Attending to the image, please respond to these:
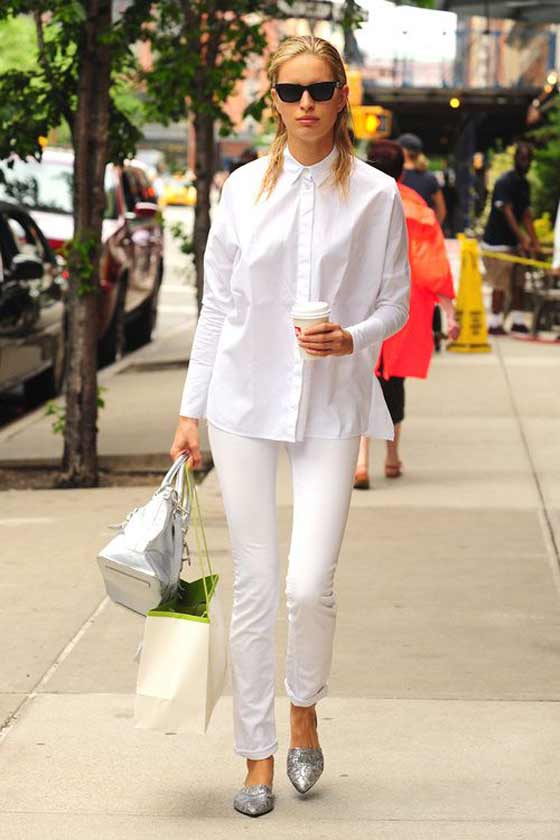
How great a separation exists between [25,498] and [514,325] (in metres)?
9.91

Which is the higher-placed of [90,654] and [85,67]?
[85,67]

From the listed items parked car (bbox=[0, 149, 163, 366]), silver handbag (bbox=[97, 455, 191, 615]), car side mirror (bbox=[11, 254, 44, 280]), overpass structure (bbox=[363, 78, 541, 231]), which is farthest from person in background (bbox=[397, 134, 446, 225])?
overpass structure (bbox=[363, 78, 541, 231])

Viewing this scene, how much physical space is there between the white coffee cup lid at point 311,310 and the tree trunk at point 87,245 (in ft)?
17.4

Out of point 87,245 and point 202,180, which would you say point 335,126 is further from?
point 202,180

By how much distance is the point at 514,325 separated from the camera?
18.1 metres

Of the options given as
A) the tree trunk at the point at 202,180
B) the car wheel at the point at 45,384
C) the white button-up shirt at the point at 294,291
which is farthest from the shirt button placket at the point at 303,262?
the tree trunk at the point at 202,180

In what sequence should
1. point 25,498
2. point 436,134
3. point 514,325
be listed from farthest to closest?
point 436,134 → point 514,325 → point 25,498

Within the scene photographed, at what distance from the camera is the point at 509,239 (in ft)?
59.5

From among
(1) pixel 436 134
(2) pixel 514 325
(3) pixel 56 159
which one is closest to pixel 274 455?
(3) pixel 56 159

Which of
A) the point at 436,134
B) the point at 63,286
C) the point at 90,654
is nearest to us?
the point at 90,654

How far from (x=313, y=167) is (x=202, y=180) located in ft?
33.6

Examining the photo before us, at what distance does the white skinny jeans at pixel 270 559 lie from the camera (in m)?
4.29

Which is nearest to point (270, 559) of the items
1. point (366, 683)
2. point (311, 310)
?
point (311, 310)

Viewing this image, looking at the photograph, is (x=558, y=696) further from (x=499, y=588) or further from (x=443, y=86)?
(x=443, y=86)
